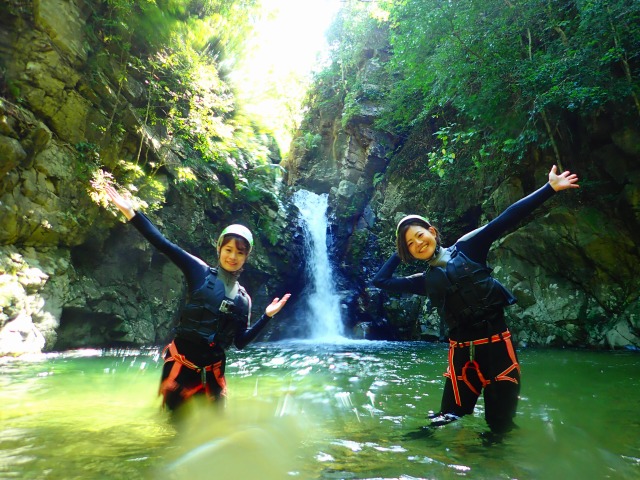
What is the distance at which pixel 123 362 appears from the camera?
26.0 ft

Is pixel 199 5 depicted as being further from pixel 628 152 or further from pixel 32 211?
pixel 628 152

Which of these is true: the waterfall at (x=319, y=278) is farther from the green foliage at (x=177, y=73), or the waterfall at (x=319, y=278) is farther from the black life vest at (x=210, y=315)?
the black life vest at (x=210, y=315)

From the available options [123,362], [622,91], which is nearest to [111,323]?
[123,362]

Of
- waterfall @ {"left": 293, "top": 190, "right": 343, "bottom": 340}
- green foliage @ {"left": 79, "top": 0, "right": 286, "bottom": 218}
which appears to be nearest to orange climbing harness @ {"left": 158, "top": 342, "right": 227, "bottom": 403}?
green foliage @ {"left": 79, "top": 0, "right": 286, "bottom": 218}

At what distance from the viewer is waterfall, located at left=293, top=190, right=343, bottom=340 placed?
1682cm

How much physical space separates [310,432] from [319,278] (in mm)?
15086

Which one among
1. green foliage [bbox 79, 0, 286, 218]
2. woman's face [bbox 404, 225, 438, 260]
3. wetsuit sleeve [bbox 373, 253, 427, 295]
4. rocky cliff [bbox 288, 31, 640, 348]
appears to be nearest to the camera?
woman's face [bbox 404, 225, 438, 260]

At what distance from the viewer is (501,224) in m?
3.20

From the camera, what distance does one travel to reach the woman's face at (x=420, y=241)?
3.38 meters

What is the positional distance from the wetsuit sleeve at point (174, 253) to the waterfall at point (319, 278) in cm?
1319

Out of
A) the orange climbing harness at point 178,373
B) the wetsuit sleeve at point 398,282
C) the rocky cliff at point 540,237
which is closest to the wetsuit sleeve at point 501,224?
the wetsuit sleeve at point 398,282

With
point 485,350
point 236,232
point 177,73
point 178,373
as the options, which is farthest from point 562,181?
point 177,73

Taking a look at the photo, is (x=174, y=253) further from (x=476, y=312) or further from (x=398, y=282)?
(x=476, y=312)

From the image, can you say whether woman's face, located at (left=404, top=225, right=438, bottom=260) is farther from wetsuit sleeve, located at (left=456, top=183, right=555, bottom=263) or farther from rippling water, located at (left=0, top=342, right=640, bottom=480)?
rippling water, located at (left=0, top=342, right=640, bottom=480)
